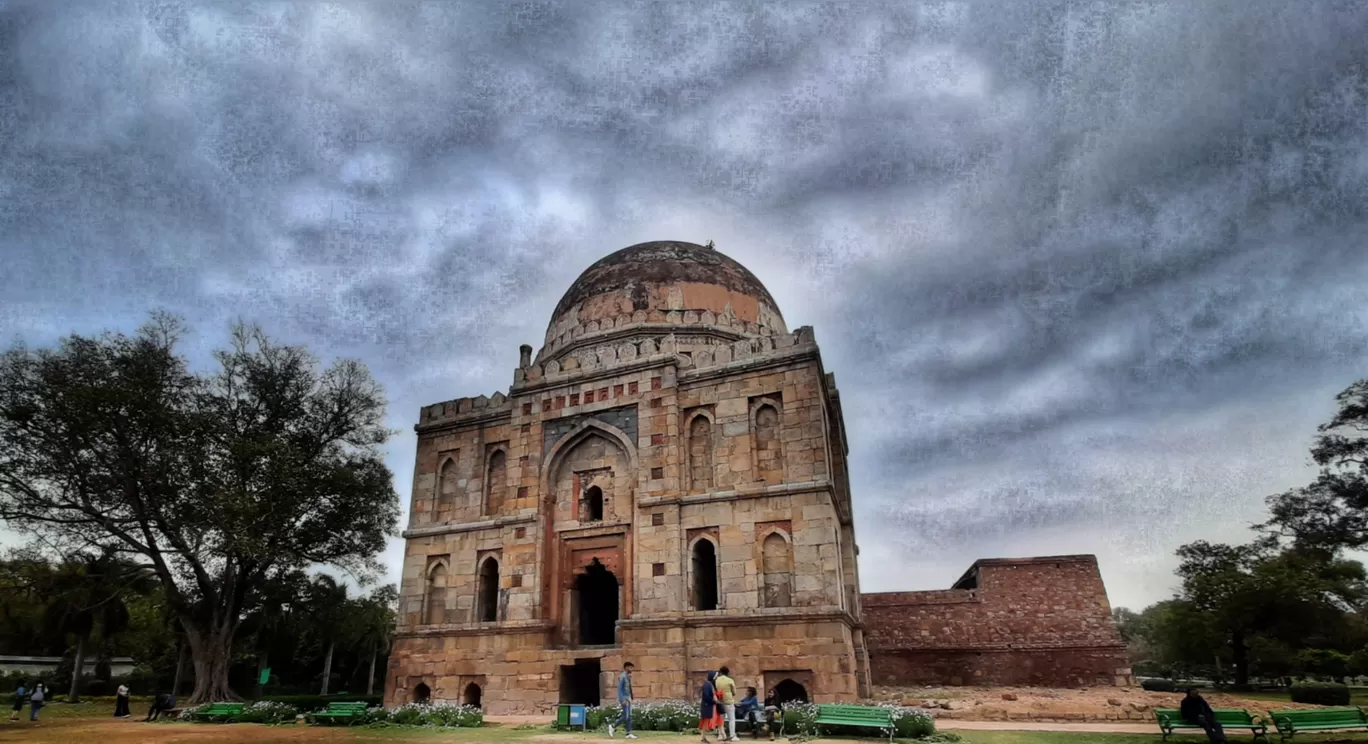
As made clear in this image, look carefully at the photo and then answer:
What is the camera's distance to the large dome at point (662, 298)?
862 inches

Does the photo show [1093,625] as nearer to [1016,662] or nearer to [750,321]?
[1016,662]

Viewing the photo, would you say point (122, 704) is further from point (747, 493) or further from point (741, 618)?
point (747, 493)

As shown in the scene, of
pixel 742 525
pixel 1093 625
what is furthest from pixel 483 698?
A: pixel 1093 625

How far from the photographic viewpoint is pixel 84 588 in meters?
21.4

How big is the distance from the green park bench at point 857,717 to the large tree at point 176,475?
586 inches

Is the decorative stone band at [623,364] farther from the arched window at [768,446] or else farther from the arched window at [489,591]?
the arched window at [489,591]

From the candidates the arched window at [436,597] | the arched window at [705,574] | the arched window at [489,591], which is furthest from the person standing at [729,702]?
the arched window at [436,597]

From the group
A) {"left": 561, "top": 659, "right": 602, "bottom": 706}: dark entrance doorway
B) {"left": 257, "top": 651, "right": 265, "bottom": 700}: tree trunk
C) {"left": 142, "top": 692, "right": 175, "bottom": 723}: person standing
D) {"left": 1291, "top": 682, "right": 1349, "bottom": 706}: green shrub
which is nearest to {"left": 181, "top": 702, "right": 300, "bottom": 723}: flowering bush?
{"left": 142, "top": 692, "right": 175, "bottom": 723}: person standing

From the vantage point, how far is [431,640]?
1850 centimetres

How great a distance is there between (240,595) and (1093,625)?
26.2m

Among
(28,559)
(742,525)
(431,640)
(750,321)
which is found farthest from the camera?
(750,321)

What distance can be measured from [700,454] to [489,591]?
6569mm

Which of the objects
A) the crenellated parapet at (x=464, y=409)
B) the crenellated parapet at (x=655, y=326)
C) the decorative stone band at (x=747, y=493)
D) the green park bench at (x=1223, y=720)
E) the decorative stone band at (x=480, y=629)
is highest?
the crenellated parapet at (x=655, y=326)

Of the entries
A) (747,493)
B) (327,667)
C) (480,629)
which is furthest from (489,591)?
(327,667)
